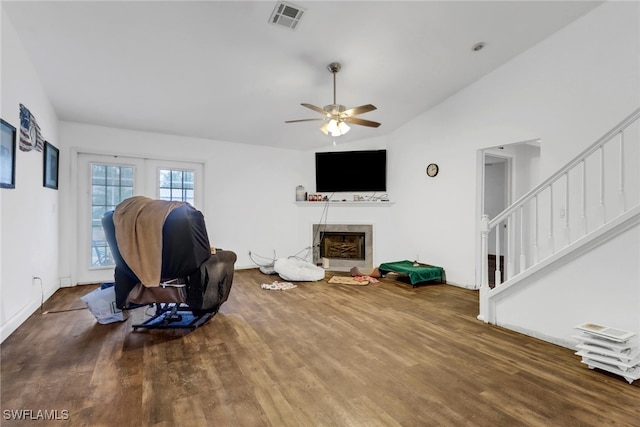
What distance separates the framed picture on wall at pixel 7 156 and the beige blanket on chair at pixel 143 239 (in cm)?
91

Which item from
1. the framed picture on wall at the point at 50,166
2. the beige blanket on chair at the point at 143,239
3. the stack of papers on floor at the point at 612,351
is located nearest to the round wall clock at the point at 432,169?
the stack of papers on floor at the point at 612,351

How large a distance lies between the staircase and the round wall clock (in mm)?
1596

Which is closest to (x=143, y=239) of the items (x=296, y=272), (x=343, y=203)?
(x=296, y=272)

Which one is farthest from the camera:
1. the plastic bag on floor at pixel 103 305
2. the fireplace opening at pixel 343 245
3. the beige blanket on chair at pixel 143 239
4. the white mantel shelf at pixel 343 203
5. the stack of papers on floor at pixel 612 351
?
the fireplace opening at pixel 343 245

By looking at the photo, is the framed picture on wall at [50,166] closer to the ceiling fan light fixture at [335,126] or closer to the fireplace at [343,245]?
the ceiling fan light fixture at [335,126]

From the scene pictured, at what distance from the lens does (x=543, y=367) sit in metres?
2.15

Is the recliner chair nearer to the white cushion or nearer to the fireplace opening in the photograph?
the white cushion

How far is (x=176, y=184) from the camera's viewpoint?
5.16m

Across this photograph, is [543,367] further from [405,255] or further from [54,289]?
[54,289]

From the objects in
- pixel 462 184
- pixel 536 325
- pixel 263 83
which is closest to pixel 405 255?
pixel 462 184

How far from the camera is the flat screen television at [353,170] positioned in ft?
19.0

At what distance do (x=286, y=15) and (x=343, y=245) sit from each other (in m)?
4.14

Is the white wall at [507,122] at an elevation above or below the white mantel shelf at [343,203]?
above

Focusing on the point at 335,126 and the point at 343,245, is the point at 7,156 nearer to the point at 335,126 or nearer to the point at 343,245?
the point at 335,126
